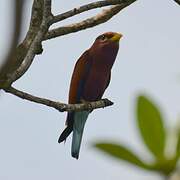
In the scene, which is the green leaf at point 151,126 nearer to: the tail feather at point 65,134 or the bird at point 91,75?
the tail feather at point 65,134

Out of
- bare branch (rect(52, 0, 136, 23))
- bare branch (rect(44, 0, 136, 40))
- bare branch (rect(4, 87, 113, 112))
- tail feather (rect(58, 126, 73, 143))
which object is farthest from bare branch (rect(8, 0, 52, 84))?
tail feather (rect(58, 126, 73, 143))

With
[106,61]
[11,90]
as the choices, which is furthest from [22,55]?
[106,61]

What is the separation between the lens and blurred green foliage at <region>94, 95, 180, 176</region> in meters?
0.68

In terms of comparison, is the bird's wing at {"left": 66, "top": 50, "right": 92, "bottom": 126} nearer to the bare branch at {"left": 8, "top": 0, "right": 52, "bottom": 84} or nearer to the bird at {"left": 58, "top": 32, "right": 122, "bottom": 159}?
the bird at {"left": 58, "top": 32, "right": 122, "bottom": 159}

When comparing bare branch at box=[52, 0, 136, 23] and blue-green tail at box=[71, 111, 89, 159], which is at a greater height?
bare branch at box=[52, 0, 136, 23]

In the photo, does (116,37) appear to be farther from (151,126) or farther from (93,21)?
(151,126)

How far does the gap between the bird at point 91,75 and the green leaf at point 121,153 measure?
3.85 m

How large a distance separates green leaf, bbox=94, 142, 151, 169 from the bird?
151 inches

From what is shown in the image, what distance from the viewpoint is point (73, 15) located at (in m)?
2.76

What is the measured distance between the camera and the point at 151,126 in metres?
0.73

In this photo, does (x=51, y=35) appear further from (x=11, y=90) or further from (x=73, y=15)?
(x=11, y=90)

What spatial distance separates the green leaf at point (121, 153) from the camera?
2.27ft

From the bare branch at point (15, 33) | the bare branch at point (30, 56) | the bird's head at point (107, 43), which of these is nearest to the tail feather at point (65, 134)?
the bird's head at point (107, 43)

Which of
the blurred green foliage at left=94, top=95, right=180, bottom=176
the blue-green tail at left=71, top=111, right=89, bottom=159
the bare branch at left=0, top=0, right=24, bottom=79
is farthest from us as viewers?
the blue-green tail at left=71, top=111, right=89, bottom=159
